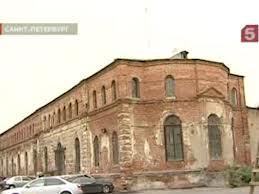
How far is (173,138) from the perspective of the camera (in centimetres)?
4088

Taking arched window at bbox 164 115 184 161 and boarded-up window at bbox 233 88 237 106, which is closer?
arched window at bbox 164 115 184 161

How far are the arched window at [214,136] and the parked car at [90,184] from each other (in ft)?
28.2

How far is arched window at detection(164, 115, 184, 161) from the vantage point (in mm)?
40656

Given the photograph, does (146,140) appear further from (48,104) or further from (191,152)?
(48,104)

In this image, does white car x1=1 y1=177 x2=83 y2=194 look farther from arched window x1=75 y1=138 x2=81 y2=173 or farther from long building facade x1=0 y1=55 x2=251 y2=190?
arched window x1=75 y1=138 x2=81 y2=173

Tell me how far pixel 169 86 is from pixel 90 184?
34.3 feet

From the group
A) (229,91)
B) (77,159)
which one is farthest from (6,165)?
(229,91)

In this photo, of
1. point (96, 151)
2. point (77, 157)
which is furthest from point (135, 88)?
point (77, 157)

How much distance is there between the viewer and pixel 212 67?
42312 mm

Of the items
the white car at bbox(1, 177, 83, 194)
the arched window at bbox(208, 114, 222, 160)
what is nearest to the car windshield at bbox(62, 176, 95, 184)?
the white car at bbox(1, 177, 83, 194)

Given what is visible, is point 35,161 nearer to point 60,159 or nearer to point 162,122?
point 60,159

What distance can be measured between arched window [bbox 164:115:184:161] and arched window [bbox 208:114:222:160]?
2.38 metres

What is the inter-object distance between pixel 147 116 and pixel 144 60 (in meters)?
4.15

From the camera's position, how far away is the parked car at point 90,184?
33.7m
